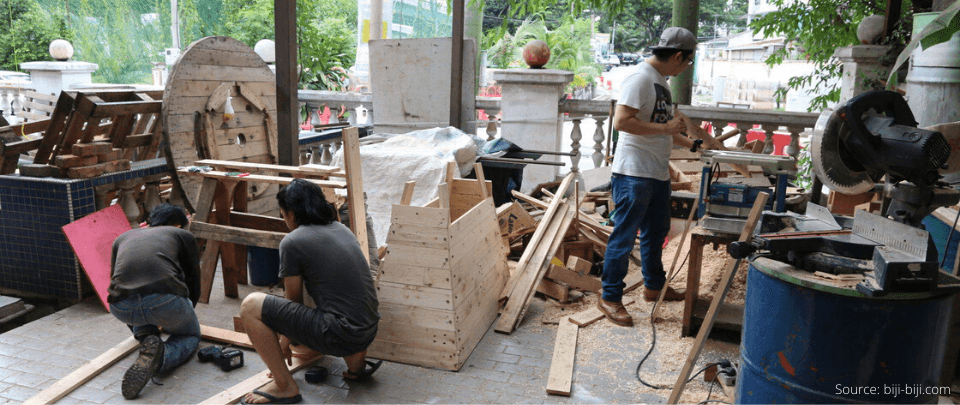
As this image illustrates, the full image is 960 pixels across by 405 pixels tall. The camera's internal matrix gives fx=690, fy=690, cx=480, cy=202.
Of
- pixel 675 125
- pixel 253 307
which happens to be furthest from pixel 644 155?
pixel 253 307

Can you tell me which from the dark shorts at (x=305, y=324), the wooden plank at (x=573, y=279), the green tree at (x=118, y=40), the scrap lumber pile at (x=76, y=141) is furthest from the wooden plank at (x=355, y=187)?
the green tree at (x=118, y=40)

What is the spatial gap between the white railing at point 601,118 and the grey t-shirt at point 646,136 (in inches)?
101

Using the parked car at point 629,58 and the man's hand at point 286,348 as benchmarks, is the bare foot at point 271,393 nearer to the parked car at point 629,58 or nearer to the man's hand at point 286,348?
the man's hand at point 286,348

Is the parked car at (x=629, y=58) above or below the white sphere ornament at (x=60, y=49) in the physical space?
above

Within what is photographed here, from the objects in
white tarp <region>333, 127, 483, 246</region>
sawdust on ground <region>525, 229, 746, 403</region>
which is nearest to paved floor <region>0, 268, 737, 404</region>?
sawdust on ground <region>525, 229, 746, 403</region>

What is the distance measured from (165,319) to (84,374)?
533mm

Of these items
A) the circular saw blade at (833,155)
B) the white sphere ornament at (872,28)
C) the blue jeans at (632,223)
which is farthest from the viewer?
the white sphere ornament at (872,28)

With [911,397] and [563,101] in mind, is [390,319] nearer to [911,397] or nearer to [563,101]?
[911,397]

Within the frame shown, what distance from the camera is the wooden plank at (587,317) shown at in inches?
204

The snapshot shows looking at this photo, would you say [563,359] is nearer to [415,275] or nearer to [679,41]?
[415,275]

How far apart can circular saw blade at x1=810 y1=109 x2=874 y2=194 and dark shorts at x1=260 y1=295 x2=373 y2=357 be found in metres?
2.63

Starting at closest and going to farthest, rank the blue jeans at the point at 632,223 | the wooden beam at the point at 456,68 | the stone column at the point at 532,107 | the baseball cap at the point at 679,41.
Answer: the baseball cap at the point at 679,41 → the blue jeans at the point at 632,223 → the wooden beam at the point at 456,68 → the stone column at the point at 532,107

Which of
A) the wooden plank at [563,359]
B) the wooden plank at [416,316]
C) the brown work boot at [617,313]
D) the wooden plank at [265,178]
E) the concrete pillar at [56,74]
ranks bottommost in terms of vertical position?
the wooden plank at [563,359]

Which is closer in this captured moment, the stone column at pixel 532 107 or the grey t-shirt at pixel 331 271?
the grey t-shirt at pixel 331 271
